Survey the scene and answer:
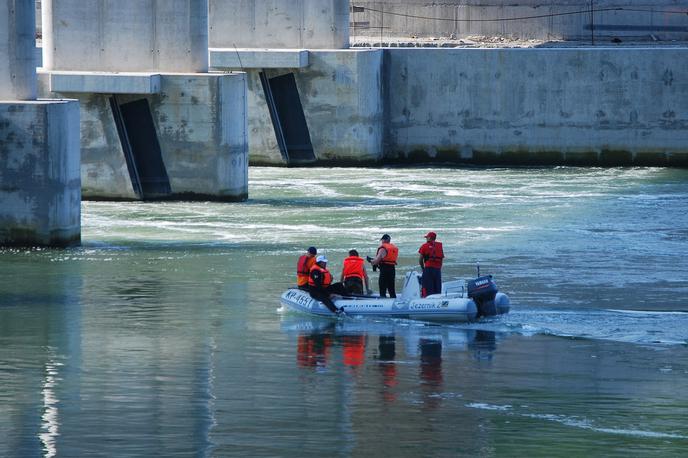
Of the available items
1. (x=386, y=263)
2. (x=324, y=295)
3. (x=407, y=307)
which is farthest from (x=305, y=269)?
(x=407, y=307)

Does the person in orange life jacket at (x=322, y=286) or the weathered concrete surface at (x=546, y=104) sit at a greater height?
the weathered concrete surface at (x=546, y=104)

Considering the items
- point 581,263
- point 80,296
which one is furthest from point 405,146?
point 80,296

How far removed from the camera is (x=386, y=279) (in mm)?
29922

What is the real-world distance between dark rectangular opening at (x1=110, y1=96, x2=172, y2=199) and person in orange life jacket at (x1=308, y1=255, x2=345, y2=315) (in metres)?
18.4

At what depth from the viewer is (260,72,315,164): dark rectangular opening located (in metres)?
57.5

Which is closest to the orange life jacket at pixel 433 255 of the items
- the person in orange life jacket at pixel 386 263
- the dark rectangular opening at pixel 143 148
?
the person in orange life jacket at pixel 386 263

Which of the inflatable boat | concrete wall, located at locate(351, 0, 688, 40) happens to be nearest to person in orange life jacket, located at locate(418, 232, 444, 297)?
the inflatable boat

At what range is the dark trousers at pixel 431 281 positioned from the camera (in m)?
29.5

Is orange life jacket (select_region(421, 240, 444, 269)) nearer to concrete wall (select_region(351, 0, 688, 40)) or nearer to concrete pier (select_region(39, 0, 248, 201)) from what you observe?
concrete pier (select_region(39, 0, 248, 201))

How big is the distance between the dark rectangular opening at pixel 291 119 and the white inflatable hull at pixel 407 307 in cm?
2819

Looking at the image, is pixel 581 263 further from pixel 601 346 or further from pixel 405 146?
pixel 405 146

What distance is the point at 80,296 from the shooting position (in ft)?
104

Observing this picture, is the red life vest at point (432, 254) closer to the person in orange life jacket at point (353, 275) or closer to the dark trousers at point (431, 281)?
the dark trousers at point (431, 281)

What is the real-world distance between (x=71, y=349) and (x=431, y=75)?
109ft
